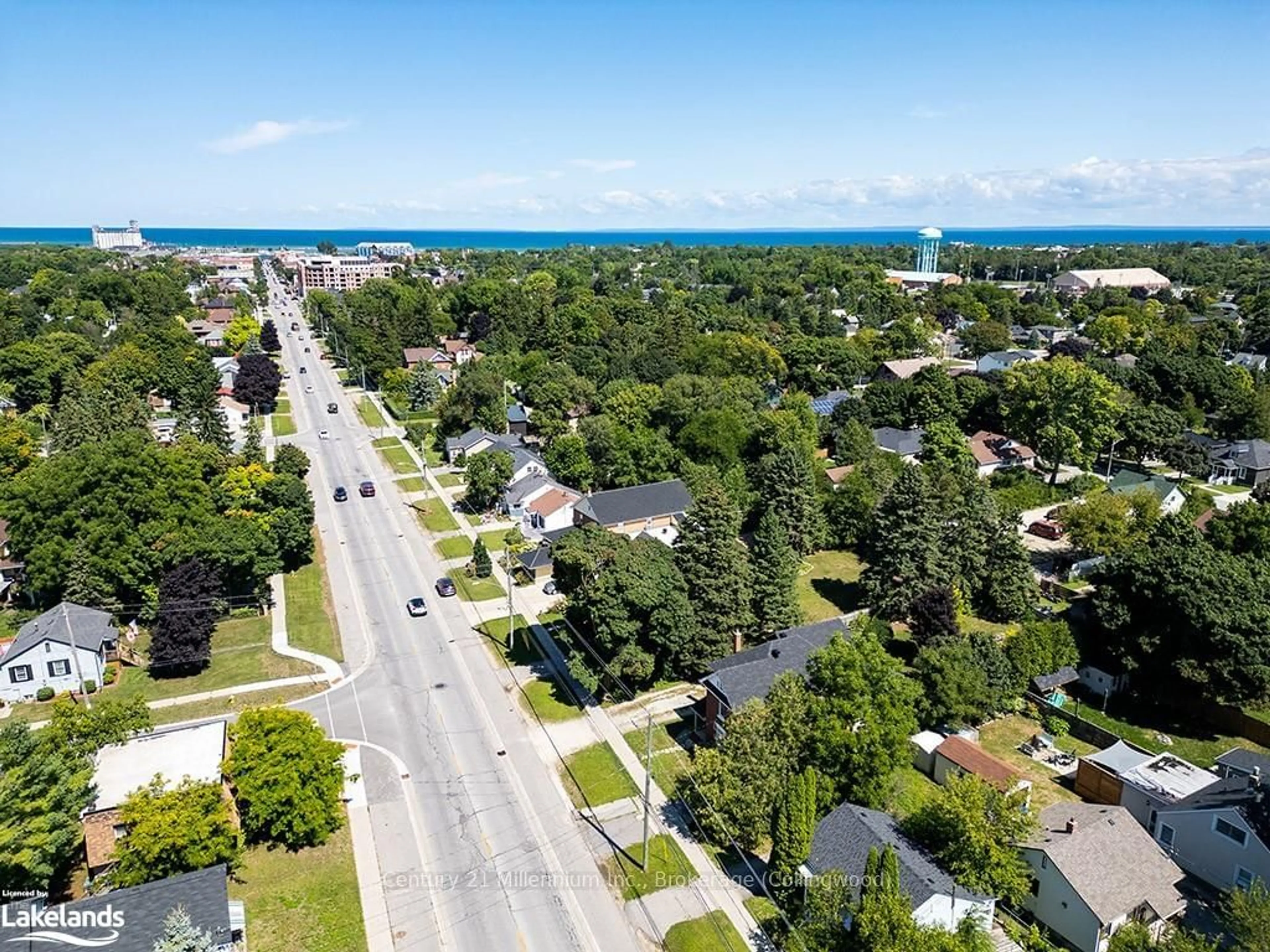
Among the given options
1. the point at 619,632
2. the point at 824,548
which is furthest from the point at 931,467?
the point at 619,632

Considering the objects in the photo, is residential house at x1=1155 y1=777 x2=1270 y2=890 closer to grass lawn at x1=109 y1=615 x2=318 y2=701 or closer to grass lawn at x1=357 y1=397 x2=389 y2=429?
grass lawn at x1=109 y1=615 x2=318 y2=701

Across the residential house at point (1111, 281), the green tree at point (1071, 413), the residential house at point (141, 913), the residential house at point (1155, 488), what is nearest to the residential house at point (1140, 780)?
the residential house at point (1155, 488)

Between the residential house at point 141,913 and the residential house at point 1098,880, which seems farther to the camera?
the residential house at point 1098,880

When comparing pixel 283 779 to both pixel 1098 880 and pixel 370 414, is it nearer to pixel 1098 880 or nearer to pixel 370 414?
pixel 1098 880

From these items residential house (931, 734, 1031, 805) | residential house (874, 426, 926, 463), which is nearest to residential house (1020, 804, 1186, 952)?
residential house (931, 734, 1031, 805)

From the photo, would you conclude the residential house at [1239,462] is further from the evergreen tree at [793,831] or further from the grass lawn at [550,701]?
the evergreen tree at [793,831]


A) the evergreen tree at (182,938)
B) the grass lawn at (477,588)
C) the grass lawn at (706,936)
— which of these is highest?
the evergreen tree at (182,938)

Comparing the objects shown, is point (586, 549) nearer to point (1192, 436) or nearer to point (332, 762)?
point (332, 762)

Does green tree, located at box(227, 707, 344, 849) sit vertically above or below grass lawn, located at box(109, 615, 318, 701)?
above
